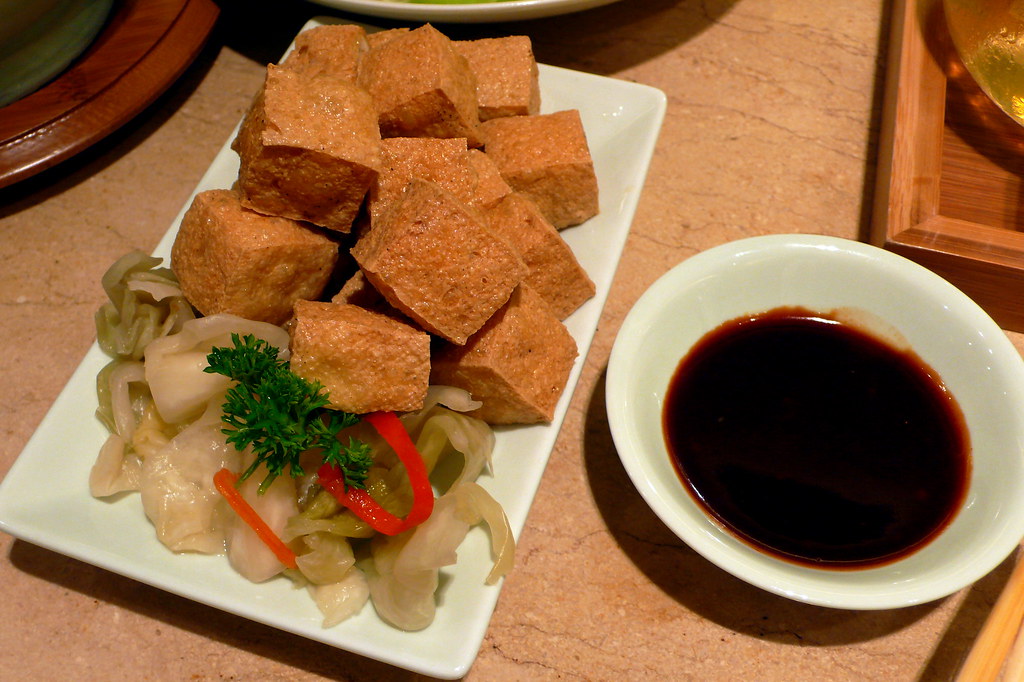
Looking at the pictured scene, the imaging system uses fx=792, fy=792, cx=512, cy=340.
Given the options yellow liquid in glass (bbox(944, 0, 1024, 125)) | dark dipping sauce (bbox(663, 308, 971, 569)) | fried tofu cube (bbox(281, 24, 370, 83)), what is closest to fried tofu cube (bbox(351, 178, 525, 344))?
dark dipping sauce (bbox(663, 308, 971, 569))

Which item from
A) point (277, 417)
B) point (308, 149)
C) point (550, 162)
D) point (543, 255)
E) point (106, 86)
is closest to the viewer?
point (277, 417)

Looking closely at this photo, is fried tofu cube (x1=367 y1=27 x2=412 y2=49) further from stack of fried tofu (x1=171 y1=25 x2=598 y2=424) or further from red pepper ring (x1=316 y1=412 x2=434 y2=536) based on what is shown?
red pepper ring (x1=316 y1=412 x2=434 y2=536)

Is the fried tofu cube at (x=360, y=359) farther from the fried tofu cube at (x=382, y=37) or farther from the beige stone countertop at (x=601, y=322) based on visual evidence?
the fried tofu cube at (x=382, y=37)

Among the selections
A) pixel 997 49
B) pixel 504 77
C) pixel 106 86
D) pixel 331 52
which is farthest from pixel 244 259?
pixel 997 49

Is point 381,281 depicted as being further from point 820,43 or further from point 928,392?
point 820,43

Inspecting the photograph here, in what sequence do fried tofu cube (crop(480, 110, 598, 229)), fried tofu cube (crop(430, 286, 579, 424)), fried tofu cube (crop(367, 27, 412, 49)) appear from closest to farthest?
fried tofu cube (crop(430, 286, 579, 424)) → fried tofu cube (crop(480, 110, 598, 229)) → fried tofu cube (crop(367, 27, 412, 49))

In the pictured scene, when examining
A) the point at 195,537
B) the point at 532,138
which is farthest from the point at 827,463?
the point at 195,537

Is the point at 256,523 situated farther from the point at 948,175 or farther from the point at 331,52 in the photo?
the point at 948,175
